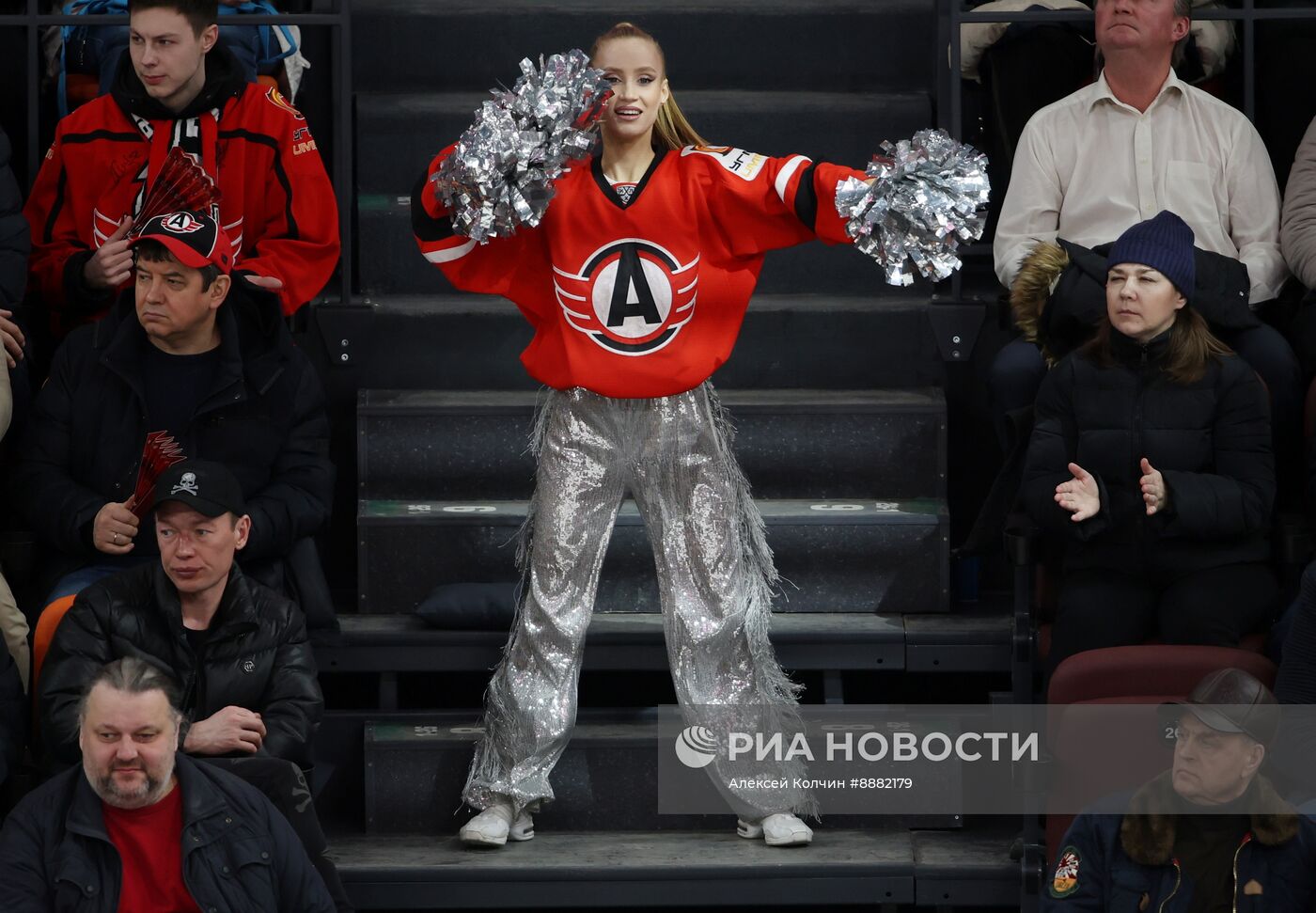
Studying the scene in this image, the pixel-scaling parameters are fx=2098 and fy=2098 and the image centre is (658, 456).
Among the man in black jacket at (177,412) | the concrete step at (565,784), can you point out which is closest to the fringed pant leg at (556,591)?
the concrete step at (565,784)

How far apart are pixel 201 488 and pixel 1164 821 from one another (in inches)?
78.0

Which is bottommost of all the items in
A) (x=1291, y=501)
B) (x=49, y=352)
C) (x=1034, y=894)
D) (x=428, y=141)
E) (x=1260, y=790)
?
(x=1034, y=894)

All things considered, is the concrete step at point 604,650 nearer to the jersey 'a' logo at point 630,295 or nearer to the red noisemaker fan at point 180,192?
the jersey 'a' logo at point 630,295

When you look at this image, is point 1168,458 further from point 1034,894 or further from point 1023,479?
point 1034,894

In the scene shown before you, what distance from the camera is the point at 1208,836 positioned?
3.77 m

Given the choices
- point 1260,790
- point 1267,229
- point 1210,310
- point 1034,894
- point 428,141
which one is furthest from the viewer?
point 428,141

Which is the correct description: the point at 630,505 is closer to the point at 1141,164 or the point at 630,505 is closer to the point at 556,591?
the point at 556,591

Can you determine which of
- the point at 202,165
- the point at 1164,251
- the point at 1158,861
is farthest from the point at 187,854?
the point at 1164,251

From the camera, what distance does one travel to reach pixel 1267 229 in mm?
5121

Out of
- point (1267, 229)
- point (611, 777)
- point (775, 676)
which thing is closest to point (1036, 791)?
point (775, 676)

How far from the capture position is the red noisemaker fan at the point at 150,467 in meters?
4.52

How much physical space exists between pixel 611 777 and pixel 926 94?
2281mm

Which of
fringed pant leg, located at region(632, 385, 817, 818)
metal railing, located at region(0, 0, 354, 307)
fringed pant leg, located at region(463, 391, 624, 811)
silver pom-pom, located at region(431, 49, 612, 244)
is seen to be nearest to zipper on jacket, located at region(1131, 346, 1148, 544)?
fringed pant leg, located at region(632, 385, 817, 818)

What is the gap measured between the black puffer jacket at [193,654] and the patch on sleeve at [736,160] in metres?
1.30
